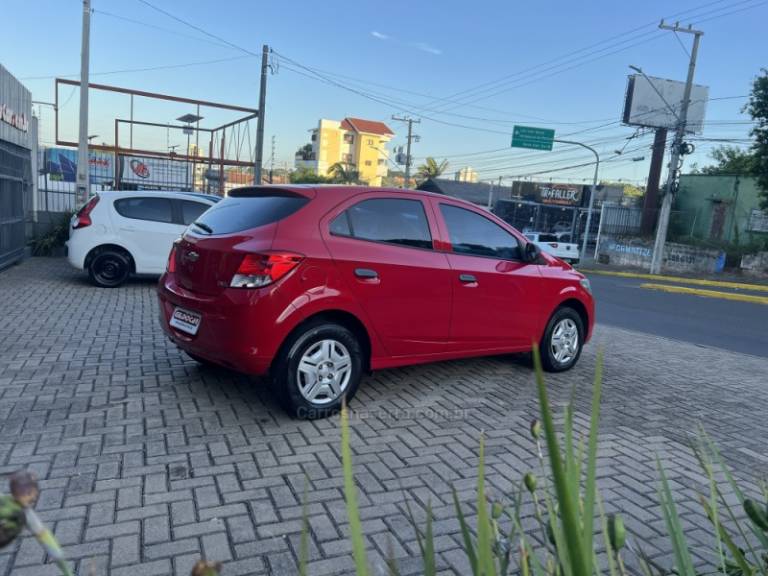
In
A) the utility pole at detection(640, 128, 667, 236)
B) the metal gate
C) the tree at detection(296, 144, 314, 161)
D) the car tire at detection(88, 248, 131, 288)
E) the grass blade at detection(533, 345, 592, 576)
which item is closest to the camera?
the grass blade at detection(533, 345, 592, 576)

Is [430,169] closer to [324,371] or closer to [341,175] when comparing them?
[341,175]

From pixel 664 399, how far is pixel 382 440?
118 inches

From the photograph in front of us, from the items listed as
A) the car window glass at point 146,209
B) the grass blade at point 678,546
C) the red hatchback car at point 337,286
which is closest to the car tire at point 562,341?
the red hatchback car at point 337,286

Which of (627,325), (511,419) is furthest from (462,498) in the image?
(627,325)

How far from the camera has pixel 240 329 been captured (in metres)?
3.92

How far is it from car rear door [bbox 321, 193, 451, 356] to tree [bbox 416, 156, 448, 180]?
212 ft

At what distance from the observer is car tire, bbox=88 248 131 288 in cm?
941

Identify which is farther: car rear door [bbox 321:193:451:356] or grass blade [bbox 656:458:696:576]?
car rear door [bbox 321:193:451:356]

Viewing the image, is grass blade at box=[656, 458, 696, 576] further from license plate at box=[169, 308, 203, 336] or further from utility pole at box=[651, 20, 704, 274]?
utility pole at box=[651, 20, 704, 274]

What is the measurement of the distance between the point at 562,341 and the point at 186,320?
368 centimetres

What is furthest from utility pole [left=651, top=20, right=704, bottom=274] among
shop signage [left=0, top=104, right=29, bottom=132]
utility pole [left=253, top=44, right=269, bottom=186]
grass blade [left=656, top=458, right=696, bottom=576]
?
grass blade [left=656, top=458, right=696, bottom=576]

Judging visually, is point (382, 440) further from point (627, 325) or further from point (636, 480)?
point (627, 325)

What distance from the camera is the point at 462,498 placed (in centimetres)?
326

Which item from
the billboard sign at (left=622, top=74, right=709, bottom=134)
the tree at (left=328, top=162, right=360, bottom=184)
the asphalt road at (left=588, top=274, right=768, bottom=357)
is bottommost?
the asphalt road at (left=588, top=274, right=768, bottom=357)
